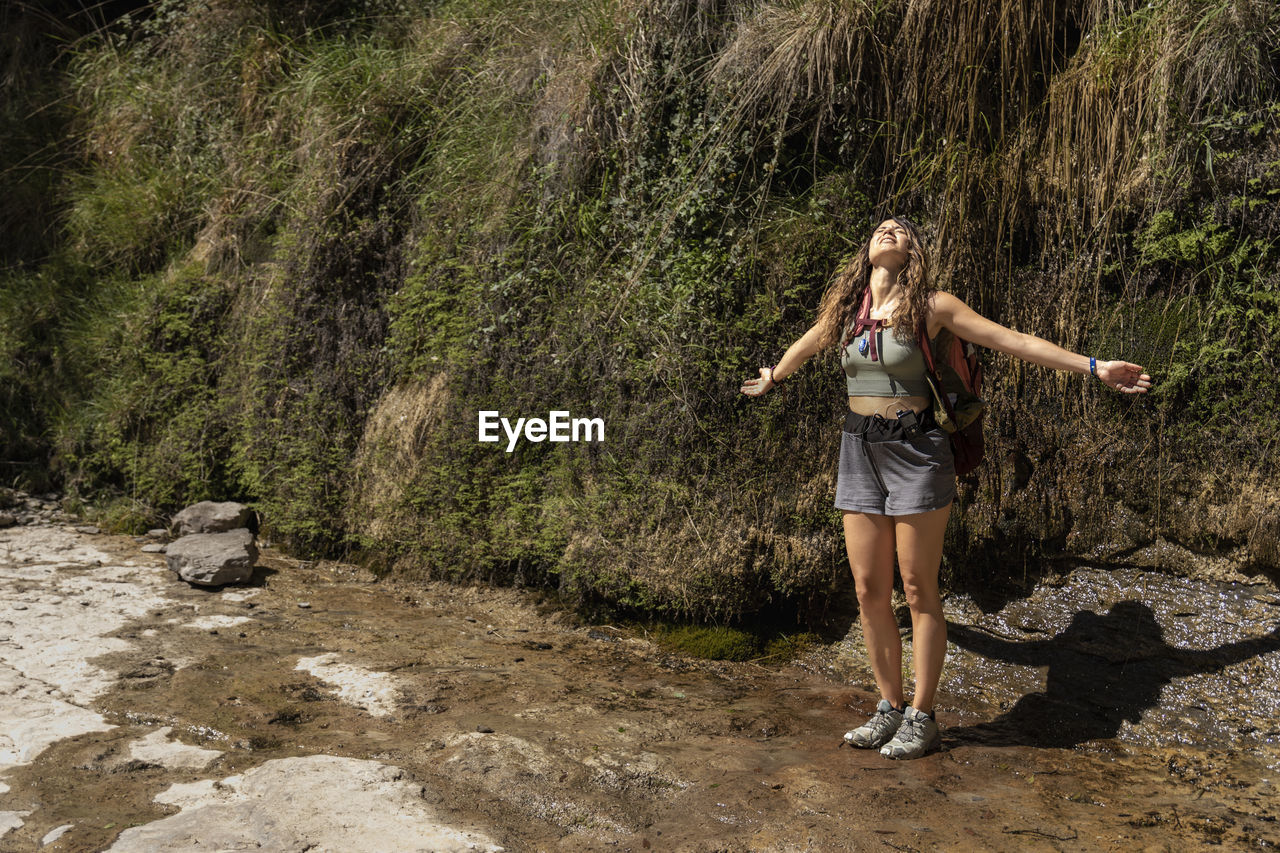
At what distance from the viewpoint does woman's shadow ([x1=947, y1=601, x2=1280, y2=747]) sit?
12.7ft

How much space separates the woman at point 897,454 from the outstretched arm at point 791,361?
0.12 meters

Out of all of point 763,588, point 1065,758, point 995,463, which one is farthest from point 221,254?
point 1065,758

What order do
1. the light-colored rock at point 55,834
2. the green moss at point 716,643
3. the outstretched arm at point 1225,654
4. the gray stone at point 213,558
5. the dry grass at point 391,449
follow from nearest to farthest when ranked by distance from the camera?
the light-colored rock at point 55,834, the outstretched arm at point 1225,654, the green moss at point 716,643, the gray stone at point 213,558, the dry grass at point 391,449

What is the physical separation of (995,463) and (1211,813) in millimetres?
1719

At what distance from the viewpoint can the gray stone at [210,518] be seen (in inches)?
241

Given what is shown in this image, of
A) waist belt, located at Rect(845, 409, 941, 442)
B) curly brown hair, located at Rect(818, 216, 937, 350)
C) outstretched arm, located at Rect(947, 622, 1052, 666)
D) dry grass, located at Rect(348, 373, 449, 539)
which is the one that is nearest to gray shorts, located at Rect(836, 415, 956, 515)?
waist belt, located at Rect(845, 409, 941, 442)

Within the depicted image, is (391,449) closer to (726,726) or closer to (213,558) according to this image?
(213,558)

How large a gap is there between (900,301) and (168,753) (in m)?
3.00

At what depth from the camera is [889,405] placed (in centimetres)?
358

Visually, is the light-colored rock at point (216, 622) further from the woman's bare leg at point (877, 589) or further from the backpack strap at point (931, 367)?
the backpack strap at point (931, 367)

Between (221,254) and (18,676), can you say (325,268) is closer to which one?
(221,254)

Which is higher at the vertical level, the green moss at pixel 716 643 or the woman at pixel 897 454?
the woman at pixel 897 454

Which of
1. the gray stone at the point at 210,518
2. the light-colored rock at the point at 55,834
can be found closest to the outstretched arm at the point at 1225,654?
the light-colored rock at the point at 55,834

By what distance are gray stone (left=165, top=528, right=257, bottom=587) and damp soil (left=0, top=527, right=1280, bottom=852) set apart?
29cm
